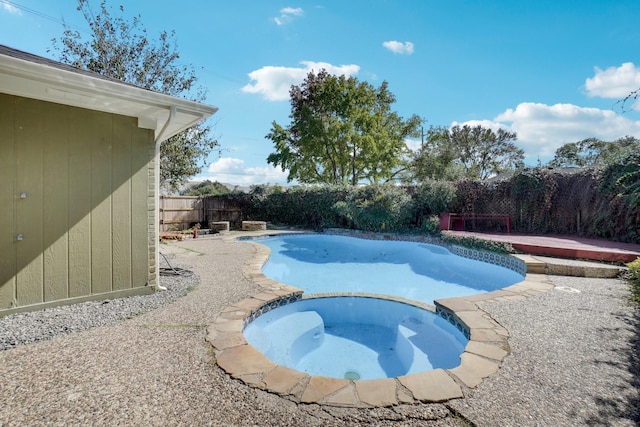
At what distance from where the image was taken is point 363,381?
228 centimetres

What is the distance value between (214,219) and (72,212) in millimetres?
12415

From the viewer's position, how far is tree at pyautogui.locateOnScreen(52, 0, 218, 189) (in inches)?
401

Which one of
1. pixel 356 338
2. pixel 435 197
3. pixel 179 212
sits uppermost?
pixel 435 197

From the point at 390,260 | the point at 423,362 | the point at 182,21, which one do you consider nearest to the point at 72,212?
the point at 423,362

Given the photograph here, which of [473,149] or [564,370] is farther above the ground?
[473,149]

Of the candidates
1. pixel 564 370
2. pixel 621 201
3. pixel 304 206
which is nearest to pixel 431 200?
pixel 621 201

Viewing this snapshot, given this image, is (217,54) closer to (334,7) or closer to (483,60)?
(334,7)

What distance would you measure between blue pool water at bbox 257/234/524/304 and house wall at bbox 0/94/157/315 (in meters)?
3.20

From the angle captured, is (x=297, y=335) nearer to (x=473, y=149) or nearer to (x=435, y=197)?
(x=435, y=197)

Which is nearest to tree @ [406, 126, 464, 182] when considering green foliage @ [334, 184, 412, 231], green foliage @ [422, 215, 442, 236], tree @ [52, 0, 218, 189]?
green foliage @ [334, 184, 412, 231]

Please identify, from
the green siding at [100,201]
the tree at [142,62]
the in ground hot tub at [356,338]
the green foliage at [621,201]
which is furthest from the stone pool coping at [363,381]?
the tree at [142,62]

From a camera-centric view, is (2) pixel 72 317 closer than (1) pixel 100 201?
Yes

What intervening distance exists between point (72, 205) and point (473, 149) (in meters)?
29.9

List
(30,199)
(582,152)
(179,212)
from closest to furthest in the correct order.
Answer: (30,199), (179,212), (582,152)
